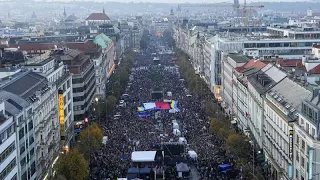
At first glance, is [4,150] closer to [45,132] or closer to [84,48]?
[45,132]

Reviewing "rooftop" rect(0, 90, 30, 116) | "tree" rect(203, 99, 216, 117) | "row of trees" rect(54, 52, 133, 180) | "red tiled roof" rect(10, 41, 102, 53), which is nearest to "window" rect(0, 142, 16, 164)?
"rooftop" rect(0, 90, 30, 116)

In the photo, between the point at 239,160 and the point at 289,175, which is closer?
the point at 289,175

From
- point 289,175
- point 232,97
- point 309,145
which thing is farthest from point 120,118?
point 309,145

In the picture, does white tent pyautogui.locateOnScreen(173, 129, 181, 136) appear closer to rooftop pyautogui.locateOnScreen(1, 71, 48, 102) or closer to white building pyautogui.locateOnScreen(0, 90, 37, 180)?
rooftop pyautogui.locateOnScreen(1, 71, 48, 102)

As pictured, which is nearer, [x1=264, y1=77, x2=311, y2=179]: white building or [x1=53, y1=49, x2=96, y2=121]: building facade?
[x1=264, y1=77, x2=311, y2=179]: white building

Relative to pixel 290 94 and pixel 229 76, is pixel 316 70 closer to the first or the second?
pixel 290 94

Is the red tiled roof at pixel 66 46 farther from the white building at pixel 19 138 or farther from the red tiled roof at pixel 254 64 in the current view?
the white building at pixel 19 138

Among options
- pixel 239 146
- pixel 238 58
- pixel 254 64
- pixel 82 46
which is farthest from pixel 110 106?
pixel 239 146
